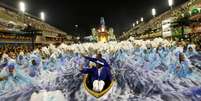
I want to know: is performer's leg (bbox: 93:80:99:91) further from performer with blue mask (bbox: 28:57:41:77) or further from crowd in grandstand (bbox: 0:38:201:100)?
performer with blue mask (bbox: 28:57:41:77)

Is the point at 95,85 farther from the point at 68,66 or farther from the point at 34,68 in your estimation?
the point at 68,66

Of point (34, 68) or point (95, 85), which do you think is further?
point (34, 68)

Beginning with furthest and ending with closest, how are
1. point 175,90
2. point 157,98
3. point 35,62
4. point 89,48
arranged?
point 89,48, point 35,62, point 175,90, point 157,98

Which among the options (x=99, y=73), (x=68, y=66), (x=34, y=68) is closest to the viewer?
(x=99, y=73)

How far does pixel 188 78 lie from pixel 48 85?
8.83m

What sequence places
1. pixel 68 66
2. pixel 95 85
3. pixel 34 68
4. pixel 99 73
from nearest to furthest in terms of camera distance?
pixel 95 85 → pixel 99 73 → pixel 34 68 → pixel 68 66

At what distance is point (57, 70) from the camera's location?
97.3 feet

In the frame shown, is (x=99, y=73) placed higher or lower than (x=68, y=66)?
higher

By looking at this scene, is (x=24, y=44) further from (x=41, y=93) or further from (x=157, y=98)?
(x=41, y=93)

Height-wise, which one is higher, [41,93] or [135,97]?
[41,93]

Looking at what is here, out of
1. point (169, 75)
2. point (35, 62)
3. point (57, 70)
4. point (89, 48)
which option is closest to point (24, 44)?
point (89, 48)

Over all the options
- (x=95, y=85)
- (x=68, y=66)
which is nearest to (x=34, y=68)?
(x=68, y=66)

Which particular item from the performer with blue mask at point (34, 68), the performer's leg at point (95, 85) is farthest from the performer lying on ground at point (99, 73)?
the performer with blue mask at point (34, 68)

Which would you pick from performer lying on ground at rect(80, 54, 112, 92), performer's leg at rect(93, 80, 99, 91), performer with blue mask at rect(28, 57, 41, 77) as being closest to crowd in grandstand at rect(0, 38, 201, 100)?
performer with blue mask at rect(28, 57, 41, 77)
